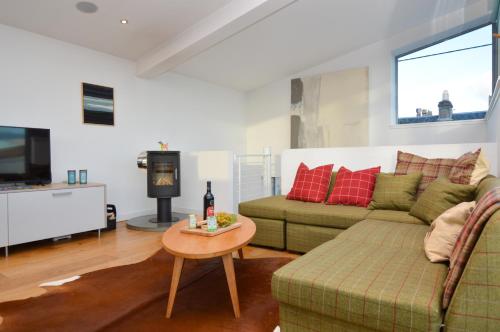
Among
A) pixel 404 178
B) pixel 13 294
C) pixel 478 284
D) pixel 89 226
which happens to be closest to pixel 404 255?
pixel 478 284

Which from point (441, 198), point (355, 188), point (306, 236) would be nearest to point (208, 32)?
point (355, 188)

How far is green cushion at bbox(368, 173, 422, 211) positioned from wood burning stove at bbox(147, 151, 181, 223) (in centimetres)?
256

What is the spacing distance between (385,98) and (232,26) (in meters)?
2.97

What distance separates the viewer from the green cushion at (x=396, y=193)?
2.70m

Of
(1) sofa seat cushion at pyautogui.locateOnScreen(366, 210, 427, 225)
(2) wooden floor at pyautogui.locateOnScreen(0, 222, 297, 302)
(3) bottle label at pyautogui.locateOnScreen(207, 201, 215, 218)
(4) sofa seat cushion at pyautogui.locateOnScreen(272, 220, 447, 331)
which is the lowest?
(2) wooden floor at pyautogui.locateOnScreen(0, 222, 297, 302)

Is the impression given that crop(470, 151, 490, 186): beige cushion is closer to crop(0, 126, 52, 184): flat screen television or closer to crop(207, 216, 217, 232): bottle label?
crop(207, 216, 217, 232): bottle label

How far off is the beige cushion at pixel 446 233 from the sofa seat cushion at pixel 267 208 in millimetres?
1569

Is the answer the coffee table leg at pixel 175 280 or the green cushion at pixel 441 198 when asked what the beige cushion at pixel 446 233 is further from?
the coffee table leg at pixel 175 280

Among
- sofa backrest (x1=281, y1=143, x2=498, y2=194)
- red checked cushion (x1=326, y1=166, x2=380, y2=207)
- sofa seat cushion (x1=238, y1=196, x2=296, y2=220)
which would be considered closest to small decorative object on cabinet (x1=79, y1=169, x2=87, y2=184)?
sofa seat cushion (x1=238, y1=196, x2=296, y2=220)

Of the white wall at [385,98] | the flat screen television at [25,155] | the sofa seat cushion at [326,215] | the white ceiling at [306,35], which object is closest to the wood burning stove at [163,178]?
the flat screen television at [25,155]

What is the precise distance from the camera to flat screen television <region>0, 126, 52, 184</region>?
323 centimetres

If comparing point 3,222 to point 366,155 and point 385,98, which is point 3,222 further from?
point 385,98

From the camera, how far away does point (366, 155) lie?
346 cm

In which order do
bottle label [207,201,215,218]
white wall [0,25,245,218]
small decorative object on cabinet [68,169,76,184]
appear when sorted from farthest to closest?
small decorative object on cabinet [68,169,76,184] < white wall [0,25,245,218] < bottle label [207,201,215,218]
